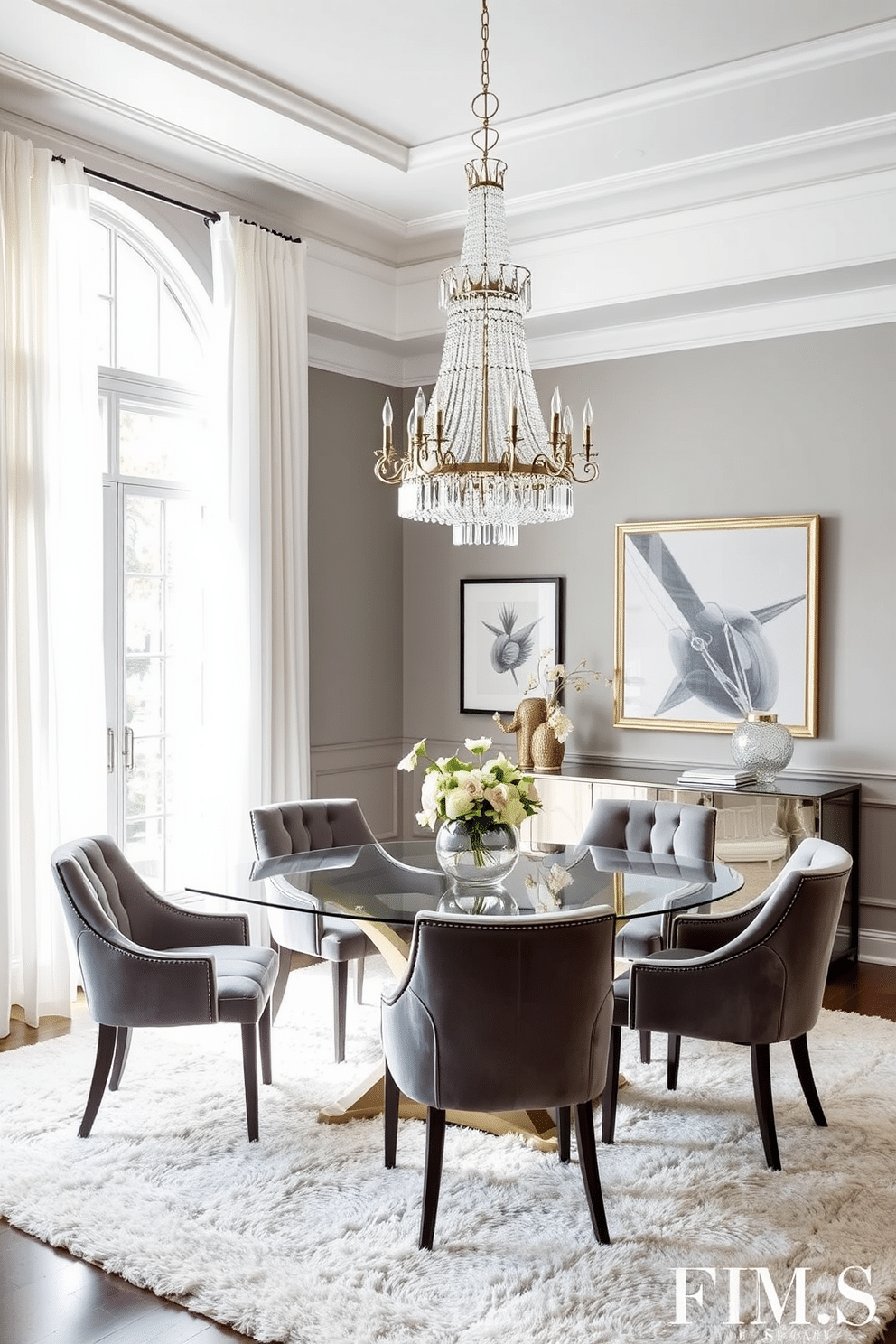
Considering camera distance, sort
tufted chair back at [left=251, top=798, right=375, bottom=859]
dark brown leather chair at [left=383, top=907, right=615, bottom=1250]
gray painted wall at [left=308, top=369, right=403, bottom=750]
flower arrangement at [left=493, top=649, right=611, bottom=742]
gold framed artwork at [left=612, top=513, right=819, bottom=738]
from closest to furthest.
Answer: dark brown leather chair at [left=383, top=907, right=615, bottom=1250], tufted chair back at [left=251, top=798, right=375, bottom=859], gold framed artwork at [left=612, top=513, right=819, bottom=738], flower arrangement at [left=493, top=649, right=611, bottom=742], gray painted wall at [left=308, top=369, right=403, bottom=750]

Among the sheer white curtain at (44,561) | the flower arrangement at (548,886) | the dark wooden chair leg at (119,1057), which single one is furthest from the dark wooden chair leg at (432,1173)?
the sheer white curtain at (44,561)

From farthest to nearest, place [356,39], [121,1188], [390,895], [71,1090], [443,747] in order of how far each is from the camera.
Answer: [443,747]
[356,39]
[71,1090]
[390,895]
[121,1188]

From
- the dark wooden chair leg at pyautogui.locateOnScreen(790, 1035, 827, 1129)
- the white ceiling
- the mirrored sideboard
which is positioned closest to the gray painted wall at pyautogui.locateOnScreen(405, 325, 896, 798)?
the mirrored sideboard

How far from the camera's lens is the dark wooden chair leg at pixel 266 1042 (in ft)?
13.0

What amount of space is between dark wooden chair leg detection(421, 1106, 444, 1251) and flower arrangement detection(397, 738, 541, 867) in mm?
855

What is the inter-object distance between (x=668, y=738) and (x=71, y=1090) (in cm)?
338

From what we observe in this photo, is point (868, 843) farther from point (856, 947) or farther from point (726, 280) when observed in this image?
point (726, 280)

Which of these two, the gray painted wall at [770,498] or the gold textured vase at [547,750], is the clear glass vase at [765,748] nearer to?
the gray painted wall at [770,498]

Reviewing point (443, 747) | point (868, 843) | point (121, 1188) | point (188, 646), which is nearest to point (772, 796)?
point (868, 843)

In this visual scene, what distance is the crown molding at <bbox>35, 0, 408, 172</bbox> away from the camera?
4090mm

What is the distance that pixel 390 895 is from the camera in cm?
354

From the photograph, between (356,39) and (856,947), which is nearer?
(356,39)

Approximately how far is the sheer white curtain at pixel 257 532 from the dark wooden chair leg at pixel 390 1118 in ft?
7.03

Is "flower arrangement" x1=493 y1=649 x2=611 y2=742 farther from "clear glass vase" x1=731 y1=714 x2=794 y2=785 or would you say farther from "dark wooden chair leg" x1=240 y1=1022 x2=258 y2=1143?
"dark wooden chair leg" x1=240 y1=1022 x2=258 y2=1143
